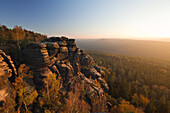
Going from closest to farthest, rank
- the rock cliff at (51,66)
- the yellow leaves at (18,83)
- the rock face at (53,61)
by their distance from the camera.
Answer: the yellow leaves at (18,83), the rock cliff at (51,66), the rock face at (53,61)

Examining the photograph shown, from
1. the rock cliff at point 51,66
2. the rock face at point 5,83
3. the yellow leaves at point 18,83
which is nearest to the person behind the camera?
the rock face at point 5,83

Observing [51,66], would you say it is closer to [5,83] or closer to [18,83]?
[18,83]

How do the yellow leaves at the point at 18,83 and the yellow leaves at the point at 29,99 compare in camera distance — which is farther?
the yellow leaves at the point at 29,99

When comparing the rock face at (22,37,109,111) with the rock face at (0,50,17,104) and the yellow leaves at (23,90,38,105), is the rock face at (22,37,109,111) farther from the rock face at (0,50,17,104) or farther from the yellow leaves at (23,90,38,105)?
the rock face at (0,50,17,104)

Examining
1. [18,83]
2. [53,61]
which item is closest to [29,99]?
[18,83]

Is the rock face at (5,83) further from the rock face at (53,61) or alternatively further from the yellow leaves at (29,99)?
the rock face at (53,61)

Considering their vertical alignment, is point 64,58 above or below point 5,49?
below

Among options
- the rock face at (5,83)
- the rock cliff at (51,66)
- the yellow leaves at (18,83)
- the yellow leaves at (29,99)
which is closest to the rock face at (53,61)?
the rock cliff at (51,66)

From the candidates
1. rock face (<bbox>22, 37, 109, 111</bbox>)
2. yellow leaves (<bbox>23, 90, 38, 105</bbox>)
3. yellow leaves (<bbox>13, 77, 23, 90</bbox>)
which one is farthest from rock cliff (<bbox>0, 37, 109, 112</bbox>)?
yellow leaves (<bbox>23, 90, 38, 105</bbox>)

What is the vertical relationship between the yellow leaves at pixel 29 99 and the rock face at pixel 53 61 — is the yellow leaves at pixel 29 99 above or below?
below

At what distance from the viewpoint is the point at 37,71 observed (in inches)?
1169

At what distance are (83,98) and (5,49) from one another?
39.3 m

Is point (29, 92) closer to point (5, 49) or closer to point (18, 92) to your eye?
point (18, 92)

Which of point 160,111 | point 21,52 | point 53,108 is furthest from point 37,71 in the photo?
point 160,111
